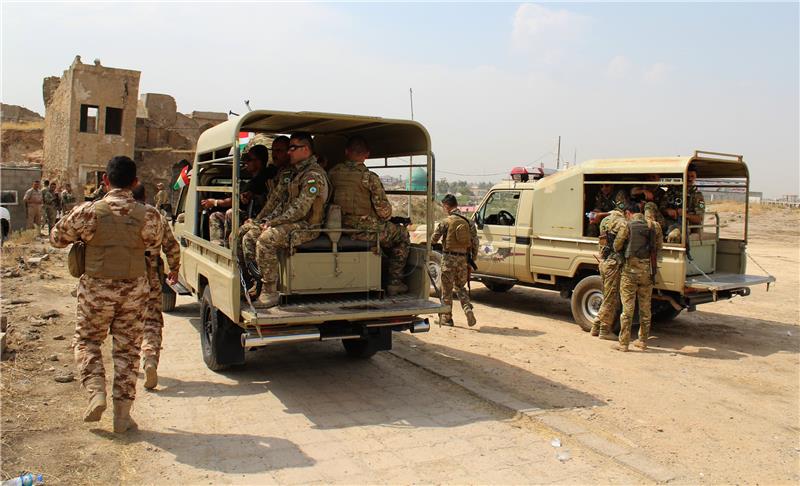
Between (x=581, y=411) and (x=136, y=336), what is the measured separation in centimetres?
358

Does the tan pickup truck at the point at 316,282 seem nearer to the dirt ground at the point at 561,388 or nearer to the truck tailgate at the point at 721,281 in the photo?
the dirt ground at the point at 561,388

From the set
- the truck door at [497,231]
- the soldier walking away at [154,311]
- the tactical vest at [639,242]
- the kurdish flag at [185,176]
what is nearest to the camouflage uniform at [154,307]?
the soldier walking away at [154,311]

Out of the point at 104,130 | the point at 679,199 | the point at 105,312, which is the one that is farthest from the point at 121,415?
the point at 104,130

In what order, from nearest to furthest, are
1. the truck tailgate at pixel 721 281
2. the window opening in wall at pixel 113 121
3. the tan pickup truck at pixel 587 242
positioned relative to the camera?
1. the truck tailgate at pixel 721 281
2. the tan pickup truck at pixel 587 242
3. the window opening in wall at pixel 113 121

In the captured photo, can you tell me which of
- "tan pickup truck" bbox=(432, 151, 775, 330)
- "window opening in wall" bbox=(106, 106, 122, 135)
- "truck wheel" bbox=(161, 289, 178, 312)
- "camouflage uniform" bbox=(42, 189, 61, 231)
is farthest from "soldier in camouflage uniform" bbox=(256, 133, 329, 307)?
"window opening in wall" bbox=(106, 106, 122, 135)

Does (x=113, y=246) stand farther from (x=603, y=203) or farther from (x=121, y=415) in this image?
(x=603, y=203)

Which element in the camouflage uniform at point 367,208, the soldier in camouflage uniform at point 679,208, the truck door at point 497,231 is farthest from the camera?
the truck door at point 497,231

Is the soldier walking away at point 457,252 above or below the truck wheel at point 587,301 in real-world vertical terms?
above

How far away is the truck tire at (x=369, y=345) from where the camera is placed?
635cm

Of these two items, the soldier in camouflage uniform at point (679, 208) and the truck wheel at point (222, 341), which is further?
the soldier in camouflage uniform at point (679, 208)

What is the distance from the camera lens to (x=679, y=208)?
29.3 feet

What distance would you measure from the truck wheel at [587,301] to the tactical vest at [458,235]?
1686mm

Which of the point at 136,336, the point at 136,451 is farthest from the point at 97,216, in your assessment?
the point at 136,451

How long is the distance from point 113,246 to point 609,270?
587 centimetres
